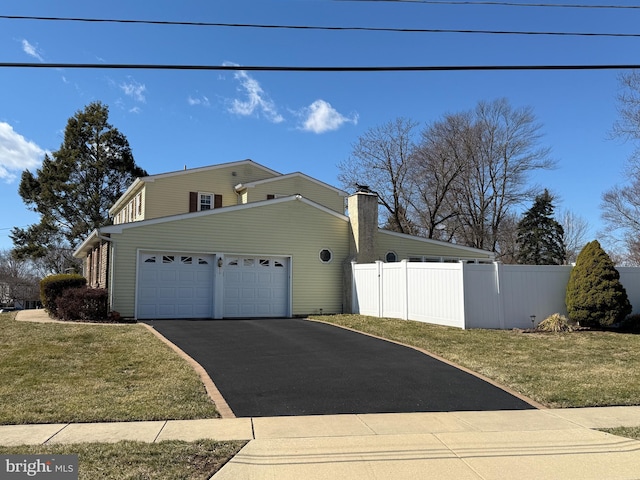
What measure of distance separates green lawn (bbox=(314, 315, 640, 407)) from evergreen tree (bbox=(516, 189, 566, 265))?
82.7ft

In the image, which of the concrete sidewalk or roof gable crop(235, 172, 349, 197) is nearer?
the concrete sidewalk

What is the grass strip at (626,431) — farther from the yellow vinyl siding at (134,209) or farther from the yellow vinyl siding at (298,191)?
the yellow vinyl siding at (134,209)

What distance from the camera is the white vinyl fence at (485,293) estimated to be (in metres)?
14.3

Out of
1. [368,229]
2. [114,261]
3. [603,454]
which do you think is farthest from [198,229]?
[603,454]

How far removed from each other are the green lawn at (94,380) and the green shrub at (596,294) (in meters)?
11.6

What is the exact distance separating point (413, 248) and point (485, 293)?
302 inches

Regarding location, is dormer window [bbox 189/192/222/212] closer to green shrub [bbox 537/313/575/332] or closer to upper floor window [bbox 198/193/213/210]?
upper floor window [bbox 198/193/213/210]

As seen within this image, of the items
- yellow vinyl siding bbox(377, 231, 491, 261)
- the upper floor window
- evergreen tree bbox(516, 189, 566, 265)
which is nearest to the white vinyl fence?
yellow vinyl siding bbox(377, 231, 491, 261)

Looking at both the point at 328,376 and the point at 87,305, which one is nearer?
the point at 328,376

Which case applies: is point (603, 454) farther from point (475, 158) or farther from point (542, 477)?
point (475, 158)

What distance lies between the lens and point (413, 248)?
72.0 ft

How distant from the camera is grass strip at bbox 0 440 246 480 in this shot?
434 centimetres

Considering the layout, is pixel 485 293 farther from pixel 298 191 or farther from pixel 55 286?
pixel 55 286

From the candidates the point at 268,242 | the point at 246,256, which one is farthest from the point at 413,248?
the point at 246,256
